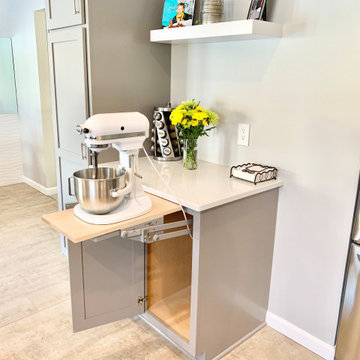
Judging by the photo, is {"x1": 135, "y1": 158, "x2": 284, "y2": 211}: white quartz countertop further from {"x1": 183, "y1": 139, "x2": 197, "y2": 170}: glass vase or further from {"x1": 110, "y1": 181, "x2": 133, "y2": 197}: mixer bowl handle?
{"x1": 110, "y1": 181, "x2": 133, "y2": 197}: mixer bowl handle

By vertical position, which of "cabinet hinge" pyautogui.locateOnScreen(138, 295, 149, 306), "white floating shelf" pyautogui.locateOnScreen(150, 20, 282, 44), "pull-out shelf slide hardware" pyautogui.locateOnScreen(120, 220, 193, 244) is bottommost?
"cabinet hinge" pyautogui.locateOnScreen(138, 295, 149, 306)

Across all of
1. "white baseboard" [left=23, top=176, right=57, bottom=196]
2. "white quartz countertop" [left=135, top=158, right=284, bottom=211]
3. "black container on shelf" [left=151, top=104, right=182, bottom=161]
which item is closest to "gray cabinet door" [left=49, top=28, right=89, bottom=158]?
"black container on shelf" [left=151, top=104, right=182, bottom=161]

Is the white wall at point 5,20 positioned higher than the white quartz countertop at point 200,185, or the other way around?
the white wall at point 5,20

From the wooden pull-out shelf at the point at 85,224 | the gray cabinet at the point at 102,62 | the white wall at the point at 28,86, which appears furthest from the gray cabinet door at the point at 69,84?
the white wall at the point at 28,86

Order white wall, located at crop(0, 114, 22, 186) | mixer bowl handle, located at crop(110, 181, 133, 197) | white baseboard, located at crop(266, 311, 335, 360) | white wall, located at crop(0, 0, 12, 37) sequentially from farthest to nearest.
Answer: white wall, located at crop(0, 114, 22, 186) < white wall, located at crop(0, 0, 12, 37) < white baseboard, located at crop(266, 311, 335, 360) < mixer bowl handle, located at crop(110, 181, 133, 197)

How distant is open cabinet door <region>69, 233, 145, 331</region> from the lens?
5.51ft

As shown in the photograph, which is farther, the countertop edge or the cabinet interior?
the cabinet interior

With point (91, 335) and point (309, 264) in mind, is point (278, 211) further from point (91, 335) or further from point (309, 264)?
point (91, 335)

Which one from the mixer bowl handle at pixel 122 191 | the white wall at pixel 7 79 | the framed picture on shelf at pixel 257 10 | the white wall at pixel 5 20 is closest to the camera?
the mixer bowl handle at pixel 122 191

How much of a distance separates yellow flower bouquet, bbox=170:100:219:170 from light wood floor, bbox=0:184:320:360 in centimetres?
104

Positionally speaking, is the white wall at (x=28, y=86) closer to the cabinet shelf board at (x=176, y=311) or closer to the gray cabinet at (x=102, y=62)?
the gray cabinet at (x=102, y=62)

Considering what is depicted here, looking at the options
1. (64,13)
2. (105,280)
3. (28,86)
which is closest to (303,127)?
(105,280)

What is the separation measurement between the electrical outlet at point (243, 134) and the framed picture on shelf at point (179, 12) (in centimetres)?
65

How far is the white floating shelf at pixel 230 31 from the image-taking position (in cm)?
167
